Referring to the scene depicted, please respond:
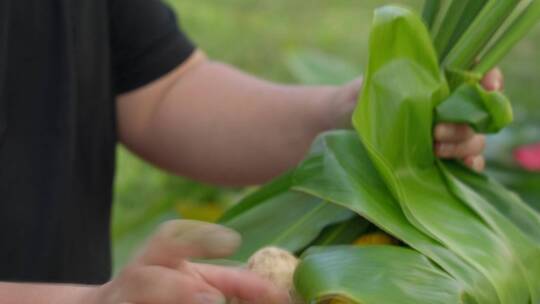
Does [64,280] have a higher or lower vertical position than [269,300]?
lower

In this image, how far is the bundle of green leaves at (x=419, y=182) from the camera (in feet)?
2.13

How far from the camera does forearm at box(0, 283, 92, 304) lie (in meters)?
0.57

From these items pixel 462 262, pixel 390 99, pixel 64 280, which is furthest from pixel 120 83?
pixel 462 262

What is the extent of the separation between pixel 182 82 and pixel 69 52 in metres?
0.18

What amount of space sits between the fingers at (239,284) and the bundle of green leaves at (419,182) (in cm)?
10

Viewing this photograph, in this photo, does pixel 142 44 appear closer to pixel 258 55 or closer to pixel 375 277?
pixel 375 277

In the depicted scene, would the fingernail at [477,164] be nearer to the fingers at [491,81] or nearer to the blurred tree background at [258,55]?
the fingers at [491,81]

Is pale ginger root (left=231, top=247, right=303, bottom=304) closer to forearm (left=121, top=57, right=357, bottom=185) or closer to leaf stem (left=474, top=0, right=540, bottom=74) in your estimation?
leaf stem (left=474, top=0, right=540, bottom=74)

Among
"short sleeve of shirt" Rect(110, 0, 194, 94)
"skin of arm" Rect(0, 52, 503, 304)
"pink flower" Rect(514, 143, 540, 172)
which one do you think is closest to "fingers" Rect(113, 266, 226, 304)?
"skin of arm" Rect(0, 52, 503, 304)

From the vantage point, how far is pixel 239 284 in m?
0.51

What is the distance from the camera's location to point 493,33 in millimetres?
754

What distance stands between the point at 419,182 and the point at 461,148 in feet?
0.24

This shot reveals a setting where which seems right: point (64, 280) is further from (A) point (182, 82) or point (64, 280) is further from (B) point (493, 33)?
(B) point (493, 33)

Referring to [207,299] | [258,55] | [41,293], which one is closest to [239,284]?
[207,299]
